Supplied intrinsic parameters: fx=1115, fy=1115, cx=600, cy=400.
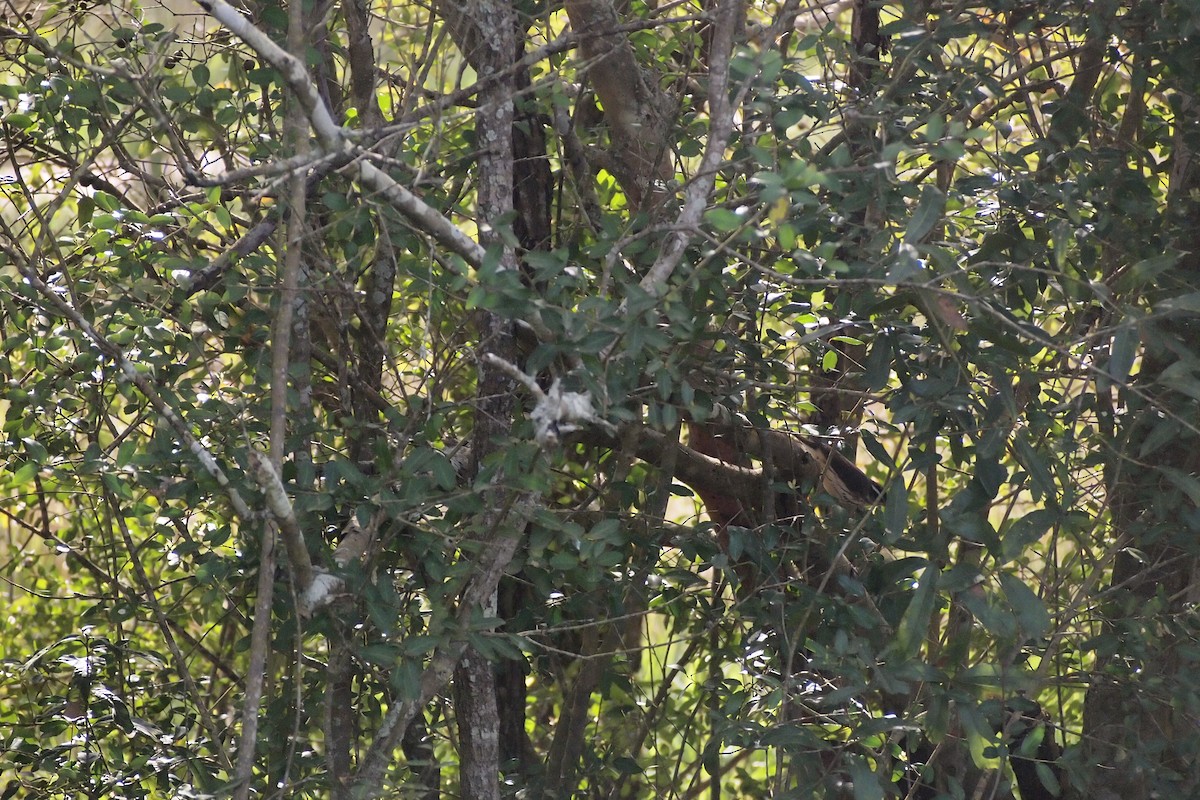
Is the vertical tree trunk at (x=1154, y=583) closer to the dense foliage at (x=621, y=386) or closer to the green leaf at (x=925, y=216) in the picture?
the dense foliage at (x=621, y=386)

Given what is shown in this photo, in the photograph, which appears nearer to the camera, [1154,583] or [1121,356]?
[1121,356]

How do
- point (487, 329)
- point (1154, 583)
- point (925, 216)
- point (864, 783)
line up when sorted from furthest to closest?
1. point (1154, 583)
2. point (487, 329)
3. point (864, 783)
4. point (925, 216)

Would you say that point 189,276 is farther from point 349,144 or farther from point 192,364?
point 349,144

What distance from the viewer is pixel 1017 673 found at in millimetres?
1618

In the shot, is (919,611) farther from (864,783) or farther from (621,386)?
(621,386)

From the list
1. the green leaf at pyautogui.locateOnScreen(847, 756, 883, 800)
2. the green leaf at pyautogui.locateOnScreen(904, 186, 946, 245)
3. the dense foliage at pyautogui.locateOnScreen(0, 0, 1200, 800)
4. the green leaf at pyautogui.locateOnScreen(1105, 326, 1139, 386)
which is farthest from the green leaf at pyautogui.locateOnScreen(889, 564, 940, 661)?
the green leaf at pyautogui.locateOnScreen(904, 186, 946, 245)

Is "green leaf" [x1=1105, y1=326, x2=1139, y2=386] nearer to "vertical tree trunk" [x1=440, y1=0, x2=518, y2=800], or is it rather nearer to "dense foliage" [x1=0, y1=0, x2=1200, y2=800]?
"dense foliage" [x1=0, y1=0, x2=1200, y2=800]

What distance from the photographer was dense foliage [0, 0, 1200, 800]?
156 cm

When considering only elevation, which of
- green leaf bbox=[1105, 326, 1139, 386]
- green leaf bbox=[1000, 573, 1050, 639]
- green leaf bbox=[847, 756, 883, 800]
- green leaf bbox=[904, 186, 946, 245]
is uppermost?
green leaf bbox=[904, 186, 946, 245]

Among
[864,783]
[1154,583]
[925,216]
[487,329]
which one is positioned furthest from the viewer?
[1154,583]

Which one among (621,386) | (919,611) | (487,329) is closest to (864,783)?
(919,611)

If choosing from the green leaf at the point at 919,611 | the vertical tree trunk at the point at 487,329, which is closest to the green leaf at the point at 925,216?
the green leaf at the point at 919,611

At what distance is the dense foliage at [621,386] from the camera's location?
1557 millimetres

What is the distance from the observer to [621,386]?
157 cm
